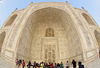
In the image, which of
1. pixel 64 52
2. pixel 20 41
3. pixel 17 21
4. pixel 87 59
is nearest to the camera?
pixel 87 59

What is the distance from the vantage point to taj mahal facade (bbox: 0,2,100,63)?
1198 centimetres

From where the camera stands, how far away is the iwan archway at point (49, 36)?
15531 millimetres

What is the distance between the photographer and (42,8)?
53.4ft

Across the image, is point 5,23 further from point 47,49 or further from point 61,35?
point 61,35

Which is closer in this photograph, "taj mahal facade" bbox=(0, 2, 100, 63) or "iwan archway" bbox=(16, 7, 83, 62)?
"taj mahal facade" bbox=(0, 2, 100, 63)

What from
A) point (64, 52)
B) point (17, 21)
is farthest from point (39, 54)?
point (17, 21)

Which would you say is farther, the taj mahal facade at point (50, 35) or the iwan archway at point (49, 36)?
the iwan archway at point (49, 36)

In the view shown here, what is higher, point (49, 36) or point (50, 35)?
point (50, 35)

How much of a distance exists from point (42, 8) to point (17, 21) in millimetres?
5220

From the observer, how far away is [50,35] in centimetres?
1839

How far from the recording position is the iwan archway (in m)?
15.5

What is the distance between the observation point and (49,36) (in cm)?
1830

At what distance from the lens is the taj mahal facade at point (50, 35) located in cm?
1198

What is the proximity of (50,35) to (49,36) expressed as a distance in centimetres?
32
